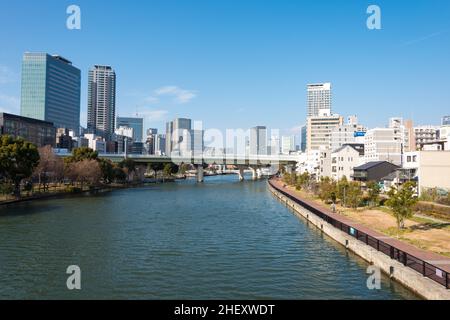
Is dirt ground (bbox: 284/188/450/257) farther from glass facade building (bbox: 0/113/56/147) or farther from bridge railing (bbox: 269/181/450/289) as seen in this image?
glass facade building (bbox: 0/113/56/147)

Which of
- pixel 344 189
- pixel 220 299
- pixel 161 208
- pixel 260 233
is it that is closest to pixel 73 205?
pixel 161 208

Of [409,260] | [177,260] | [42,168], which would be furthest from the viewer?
[42,168]

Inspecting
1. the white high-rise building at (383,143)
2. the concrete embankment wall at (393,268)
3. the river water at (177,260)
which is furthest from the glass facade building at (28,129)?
the concrete embankment wall at (393,268)

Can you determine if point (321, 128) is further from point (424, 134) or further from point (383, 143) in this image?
point (383, 143)

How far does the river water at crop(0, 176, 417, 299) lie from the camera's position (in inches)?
679

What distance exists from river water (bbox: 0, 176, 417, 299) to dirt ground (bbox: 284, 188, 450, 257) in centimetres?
369

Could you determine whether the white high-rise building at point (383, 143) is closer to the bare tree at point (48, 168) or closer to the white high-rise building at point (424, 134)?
the white high-rise building at point (424, 134)

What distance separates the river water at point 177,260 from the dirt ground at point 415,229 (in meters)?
3.69

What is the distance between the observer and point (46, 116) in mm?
184000

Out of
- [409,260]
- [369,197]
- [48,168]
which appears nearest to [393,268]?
[409,260]

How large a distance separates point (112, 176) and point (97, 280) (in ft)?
231

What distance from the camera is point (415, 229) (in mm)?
27656

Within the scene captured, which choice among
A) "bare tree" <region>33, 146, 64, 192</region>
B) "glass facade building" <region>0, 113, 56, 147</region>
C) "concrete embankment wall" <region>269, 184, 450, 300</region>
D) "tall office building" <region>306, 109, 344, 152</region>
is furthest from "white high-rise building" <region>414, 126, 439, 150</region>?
"glass facade building" <region>0, 113, 56, 147</region>

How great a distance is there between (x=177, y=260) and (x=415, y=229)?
17.0m
